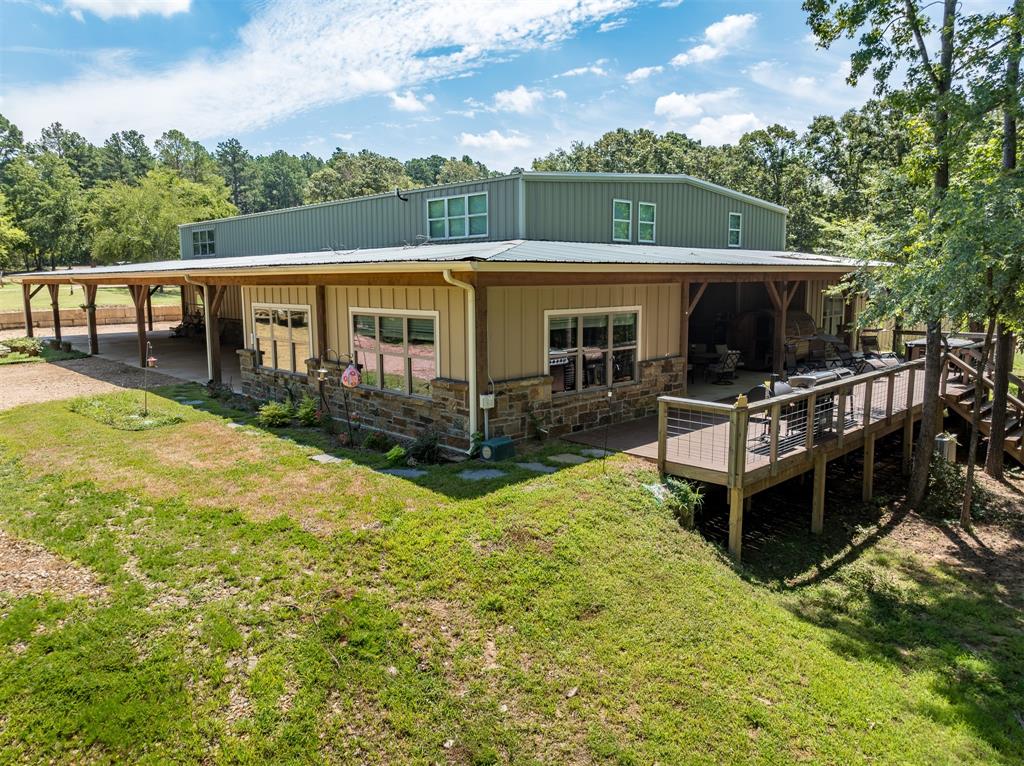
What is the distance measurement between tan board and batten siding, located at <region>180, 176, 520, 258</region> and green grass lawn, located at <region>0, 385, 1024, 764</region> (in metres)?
7.16

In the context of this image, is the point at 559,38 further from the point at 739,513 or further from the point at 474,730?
the point at 474,730

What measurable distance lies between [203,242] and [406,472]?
2156 cm

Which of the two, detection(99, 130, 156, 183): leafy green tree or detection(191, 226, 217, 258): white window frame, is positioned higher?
detection(99, 130, 156, 183): leafy green tree

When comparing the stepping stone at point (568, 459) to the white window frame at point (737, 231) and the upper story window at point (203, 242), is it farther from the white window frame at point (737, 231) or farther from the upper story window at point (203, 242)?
the upper story window at point (203, 242)

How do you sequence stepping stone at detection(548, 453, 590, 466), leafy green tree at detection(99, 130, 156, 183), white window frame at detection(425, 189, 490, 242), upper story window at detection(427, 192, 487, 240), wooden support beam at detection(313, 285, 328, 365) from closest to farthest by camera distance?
stepping stone at detection(548, 453, 590, 466) → wooden support beam at detection(313, 285, 328, 365) → white window frame at detection(425, 189, 490, 242) → upper story window at detection(427, 192, 487, 240) → leafy green tree at detection(99, 130, 156, 183)

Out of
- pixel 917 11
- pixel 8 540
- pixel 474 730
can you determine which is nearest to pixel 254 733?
pixel 474 730

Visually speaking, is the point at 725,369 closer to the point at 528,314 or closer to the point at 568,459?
the point at 528,314

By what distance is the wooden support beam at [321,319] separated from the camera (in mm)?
11852

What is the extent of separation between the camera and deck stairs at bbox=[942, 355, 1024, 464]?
456 inches

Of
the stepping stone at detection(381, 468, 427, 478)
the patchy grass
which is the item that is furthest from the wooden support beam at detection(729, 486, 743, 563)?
the patchy grass

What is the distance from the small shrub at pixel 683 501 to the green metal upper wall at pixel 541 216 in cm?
681

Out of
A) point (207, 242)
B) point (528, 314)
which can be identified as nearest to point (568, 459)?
point (528, 314)

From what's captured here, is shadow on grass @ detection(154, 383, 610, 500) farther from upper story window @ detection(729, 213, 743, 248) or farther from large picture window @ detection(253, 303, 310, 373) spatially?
upper story window @ detection(729, 213, 743, 248)

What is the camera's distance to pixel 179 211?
3825 centimetres
